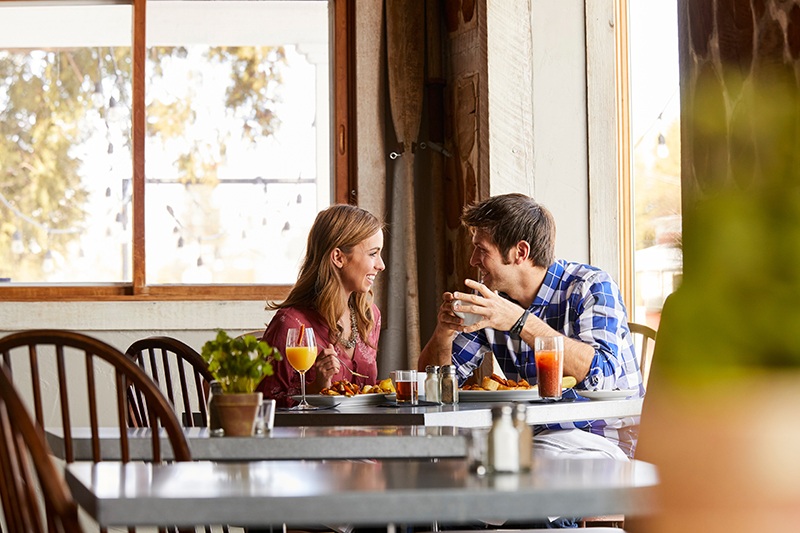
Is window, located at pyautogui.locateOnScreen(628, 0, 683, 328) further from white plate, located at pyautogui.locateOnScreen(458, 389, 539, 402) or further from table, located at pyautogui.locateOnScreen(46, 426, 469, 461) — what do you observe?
table, located at pyautogui.locateOnScreen(46, 426, 469, 461)

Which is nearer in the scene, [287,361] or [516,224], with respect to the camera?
[287,361]

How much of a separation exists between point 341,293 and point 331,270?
80 mm

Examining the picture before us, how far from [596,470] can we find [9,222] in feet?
11.9

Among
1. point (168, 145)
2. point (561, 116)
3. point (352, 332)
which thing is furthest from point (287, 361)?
point (168, 145)

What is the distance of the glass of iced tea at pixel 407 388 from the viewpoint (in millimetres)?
2496

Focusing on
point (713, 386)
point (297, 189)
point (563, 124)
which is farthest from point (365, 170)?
point (713, 386)

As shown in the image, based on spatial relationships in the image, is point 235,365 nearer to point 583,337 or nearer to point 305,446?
point 305,446

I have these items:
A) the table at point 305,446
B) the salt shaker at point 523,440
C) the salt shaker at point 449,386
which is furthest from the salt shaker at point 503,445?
the salt shaker at point 449,386

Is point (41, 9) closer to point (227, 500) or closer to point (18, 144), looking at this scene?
point (18, 144)

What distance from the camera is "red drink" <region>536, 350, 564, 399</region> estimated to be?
2.49 m

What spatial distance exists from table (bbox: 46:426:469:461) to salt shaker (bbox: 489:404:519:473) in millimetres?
398

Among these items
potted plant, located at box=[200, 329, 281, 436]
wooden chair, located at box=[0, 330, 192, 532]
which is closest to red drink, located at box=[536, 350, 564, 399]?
potted plant, located at box=[200, 329, 281, 436]

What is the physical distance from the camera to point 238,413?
1700 millimetres

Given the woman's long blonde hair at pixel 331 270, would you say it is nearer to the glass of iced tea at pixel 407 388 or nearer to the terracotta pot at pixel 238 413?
the glass of iced tea at pixel 407 388
